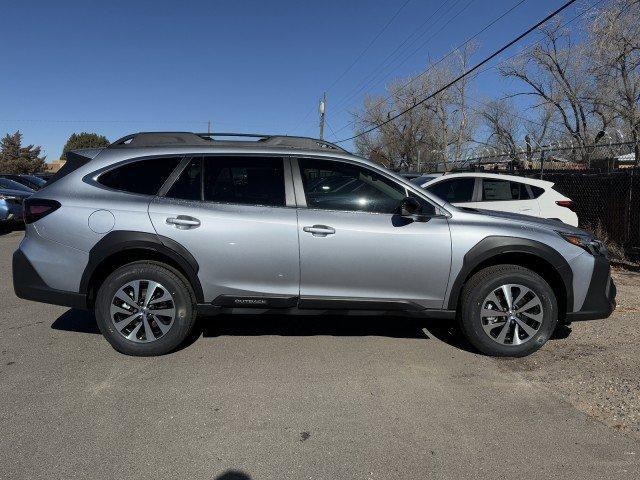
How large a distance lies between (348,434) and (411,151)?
152ft

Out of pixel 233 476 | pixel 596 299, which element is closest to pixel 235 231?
pixel 233 476

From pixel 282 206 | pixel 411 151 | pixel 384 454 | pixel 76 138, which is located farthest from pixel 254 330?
pixel 76 138

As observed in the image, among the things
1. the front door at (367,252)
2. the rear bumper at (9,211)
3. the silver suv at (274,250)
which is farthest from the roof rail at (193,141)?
the rear bumper at (9,211)

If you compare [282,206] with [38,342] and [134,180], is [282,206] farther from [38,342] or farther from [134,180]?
[38,342]

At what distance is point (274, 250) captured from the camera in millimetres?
4121

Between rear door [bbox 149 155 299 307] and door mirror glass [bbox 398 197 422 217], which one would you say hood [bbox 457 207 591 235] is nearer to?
door mirror glass [bbox 398 197 422 217]

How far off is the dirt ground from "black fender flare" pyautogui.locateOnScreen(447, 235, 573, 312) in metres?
0.52

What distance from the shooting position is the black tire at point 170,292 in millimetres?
4129

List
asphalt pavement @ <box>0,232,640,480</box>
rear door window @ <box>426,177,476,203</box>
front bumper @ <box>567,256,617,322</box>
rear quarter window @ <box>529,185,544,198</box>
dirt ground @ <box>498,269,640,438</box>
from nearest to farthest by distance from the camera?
asphalt pavement @ <box>0,232,640,480</box> < dirt ground @ <box>498,269,640,438</box> < front bumper @ <box>567,256,617,322</box> < rear quarter window @ <box>529,185,544,198</box> < rear door window @ <box>426,177,476,203</box>

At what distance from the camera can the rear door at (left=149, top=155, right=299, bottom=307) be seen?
4.11 metres

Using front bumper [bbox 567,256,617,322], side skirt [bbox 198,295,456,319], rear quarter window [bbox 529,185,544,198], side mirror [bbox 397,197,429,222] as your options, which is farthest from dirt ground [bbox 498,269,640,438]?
rear quarter window [bbox 529,185,544,198]

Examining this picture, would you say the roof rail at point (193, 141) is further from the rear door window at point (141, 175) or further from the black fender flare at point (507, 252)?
the black fender flare at point (507, 252)

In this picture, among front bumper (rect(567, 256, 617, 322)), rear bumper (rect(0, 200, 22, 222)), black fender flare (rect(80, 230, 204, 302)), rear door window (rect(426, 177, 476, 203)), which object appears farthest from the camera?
rear bumper (rect(0, 200, 22, 222))

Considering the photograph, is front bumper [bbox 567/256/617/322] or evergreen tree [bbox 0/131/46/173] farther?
evergreen tree [bbox 0/131/46/173]
